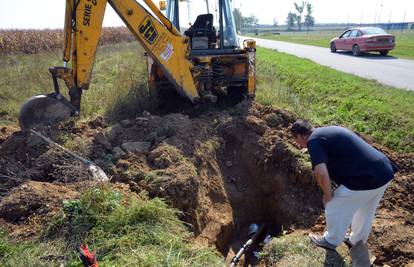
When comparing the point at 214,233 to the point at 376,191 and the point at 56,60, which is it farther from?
the point at 56,60

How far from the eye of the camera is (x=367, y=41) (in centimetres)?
1789

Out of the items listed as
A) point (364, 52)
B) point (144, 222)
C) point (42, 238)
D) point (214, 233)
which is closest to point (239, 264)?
point (214, 233)

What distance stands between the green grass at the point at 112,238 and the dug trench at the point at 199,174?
268 mm

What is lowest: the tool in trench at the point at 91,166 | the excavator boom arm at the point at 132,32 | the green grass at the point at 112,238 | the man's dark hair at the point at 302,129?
the green grass at the point at 112,238

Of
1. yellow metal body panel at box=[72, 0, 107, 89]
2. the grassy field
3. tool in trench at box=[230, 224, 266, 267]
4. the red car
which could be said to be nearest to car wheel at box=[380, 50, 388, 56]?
the red car

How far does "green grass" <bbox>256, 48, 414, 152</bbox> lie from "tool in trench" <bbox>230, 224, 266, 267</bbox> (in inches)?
112

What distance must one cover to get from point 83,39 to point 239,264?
415 cm

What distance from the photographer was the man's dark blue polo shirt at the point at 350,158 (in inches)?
142

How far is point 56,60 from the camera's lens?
49.9 feet

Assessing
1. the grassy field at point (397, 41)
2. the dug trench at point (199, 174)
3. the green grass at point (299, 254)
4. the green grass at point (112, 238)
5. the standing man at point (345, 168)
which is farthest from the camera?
the grassy field at point (397, 41)

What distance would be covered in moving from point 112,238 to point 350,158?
2.51 metres

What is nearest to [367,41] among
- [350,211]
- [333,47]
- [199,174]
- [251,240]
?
[333,47]

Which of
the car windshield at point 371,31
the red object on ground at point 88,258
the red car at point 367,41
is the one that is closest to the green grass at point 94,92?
the red object on ground at point 88,258

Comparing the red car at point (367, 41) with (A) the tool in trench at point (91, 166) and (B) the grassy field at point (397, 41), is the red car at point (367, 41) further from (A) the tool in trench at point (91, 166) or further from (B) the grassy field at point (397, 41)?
(A) the tool in trench at point (91, 166)
